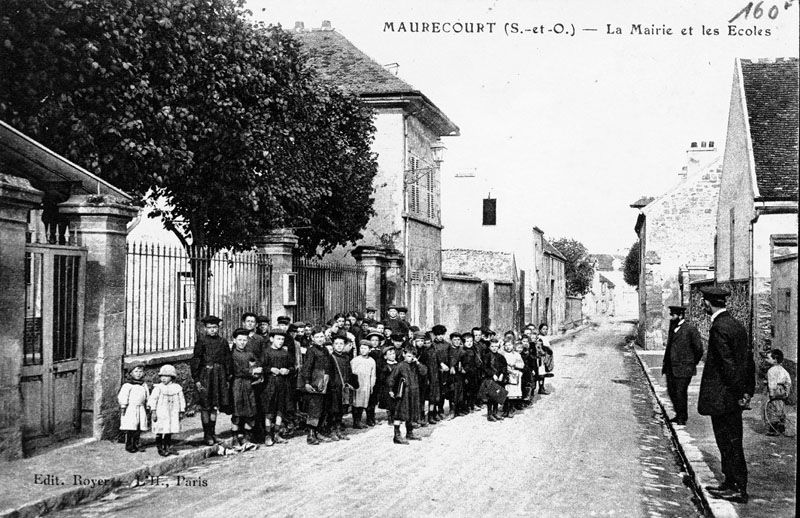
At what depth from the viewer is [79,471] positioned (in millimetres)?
7387

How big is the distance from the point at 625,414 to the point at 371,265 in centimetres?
792

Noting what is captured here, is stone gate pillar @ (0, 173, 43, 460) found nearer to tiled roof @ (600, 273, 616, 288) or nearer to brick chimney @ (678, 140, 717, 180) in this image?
brick chimney @ (678, 140, 717, 180)

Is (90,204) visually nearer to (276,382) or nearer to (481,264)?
(276,382)

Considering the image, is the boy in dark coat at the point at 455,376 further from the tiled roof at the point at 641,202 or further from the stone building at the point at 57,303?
the tiled roof at the point at 641,202

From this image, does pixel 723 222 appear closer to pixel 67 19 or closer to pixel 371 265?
pixel 371 265

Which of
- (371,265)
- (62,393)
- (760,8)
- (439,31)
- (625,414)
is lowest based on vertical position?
(625,414)

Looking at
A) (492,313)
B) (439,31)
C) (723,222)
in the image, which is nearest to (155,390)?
(439,31)

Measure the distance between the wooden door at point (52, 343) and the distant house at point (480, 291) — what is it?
741 inches

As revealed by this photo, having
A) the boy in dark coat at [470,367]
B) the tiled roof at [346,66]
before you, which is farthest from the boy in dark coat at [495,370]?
the tiled roof at [346,66]

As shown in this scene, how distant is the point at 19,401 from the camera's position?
7.57 meters

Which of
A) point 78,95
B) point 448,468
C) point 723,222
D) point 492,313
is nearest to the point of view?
point 448,468

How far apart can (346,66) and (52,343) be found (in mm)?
17145

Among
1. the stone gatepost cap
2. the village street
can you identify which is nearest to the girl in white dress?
the village street

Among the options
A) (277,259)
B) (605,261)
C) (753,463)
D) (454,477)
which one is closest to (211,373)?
(454,477)
